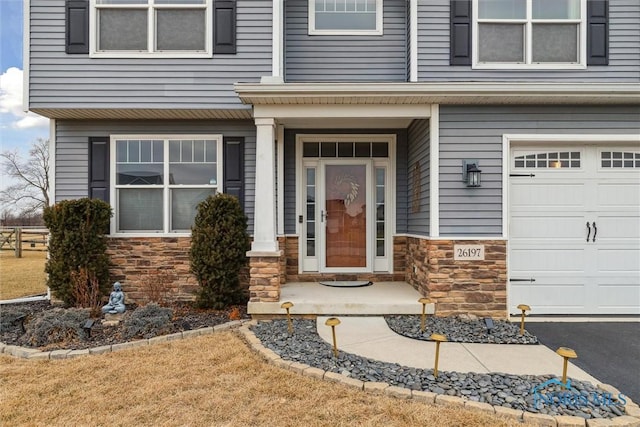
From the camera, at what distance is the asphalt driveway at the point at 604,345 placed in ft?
11.1

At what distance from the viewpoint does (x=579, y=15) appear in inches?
214

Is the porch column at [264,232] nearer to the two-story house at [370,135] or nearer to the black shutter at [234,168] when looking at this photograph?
the two-story house at [370,135]

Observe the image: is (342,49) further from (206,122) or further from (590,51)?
(590,51)

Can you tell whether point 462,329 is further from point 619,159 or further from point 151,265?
point 151,265

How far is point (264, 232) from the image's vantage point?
16.4 feet

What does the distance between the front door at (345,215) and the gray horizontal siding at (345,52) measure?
152 cm

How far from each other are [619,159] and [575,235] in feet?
3.97

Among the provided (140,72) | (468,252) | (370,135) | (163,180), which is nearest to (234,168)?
(163,180)

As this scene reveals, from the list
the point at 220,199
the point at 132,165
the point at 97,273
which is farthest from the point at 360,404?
the point at 132,165

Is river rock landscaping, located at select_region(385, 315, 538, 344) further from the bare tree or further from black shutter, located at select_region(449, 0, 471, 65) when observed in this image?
the bare tree

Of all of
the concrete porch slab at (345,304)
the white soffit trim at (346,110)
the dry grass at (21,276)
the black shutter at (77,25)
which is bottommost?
the dry grass at (21,276)

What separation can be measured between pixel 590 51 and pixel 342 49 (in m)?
3.62

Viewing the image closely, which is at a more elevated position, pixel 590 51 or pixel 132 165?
pixel 590 51

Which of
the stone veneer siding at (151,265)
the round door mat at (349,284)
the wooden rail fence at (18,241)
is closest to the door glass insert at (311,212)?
the round door mat at (349,284)
